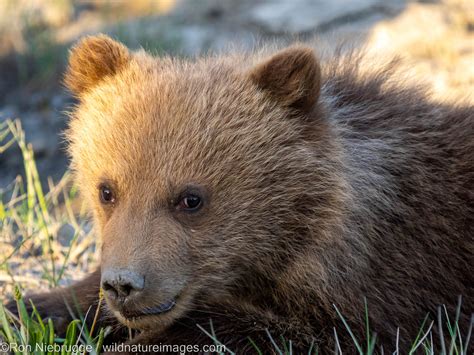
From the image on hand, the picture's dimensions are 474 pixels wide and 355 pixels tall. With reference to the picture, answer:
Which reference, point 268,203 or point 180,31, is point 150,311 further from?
point 180,31

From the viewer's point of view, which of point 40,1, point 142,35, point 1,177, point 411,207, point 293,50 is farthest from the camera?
point 40,1

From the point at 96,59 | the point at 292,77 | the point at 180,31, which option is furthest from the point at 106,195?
the point at 180,31

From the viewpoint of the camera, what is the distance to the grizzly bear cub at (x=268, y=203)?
3.94 meters

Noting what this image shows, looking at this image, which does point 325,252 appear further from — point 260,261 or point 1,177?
point 1,177

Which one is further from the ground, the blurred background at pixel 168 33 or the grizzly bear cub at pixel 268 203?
the grizzly bear cub at pixel 268 203

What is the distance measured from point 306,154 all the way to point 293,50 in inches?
19.7

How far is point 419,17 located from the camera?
32.6 feet

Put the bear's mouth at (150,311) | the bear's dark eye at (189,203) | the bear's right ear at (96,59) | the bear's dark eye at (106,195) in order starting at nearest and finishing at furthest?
the bear's mouth at (150,311) < the bear's dark eye at (189,203) < the bear's dark eye at (106,195) < the bear's right ear at (96,59)

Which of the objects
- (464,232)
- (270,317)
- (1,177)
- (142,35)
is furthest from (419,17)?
(270,317)

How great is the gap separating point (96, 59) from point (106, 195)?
2.54ft

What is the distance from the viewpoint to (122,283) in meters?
3.63

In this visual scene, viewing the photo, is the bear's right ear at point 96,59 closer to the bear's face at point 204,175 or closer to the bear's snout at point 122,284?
the bear's face at point 204,175

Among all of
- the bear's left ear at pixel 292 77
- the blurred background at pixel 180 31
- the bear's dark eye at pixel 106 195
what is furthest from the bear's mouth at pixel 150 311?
the blurred background at pixel 180 31
